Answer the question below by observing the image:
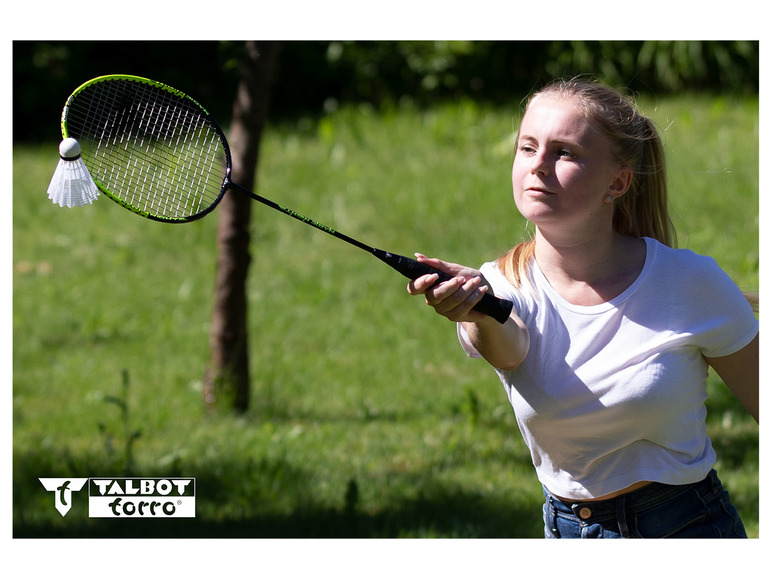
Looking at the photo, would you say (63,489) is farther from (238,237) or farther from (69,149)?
(69,149)

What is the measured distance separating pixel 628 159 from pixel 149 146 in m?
1.62

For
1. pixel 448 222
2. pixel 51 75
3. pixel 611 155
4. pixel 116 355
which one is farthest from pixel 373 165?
pixel 611 155

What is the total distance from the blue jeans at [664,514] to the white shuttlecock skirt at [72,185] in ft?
5.15

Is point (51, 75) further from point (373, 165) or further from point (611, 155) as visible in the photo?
point (611, 155)

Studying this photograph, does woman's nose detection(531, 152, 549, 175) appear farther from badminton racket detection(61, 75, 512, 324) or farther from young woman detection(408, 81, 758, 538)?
badminton racket detection(61, 75, 512, 324)

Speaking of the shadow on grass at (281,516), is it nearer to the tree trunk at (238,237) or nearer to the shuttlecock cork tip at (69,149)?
the tree trunk at (238,237)

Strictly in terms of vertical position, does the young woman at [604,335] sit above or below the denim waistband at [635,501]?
above

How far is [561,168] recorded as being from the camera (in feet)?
7.47

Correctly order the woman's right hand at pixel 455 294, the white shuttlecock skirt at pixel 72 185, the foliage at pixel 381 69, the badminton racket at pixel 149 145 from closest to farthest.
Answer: the woman's right hand at pixel 455 294 → the white shuttlecock skirt at pixel 72 185 → the badminton racket at pixel 149 145 → the foliage at pixel 381 69

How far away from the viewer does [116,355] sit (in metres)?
5.73

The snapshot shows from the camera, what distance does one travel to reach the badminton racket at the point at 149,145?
2.74 m

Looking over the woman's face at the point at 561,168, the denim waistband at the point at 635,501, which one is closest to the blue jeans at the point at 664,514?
the denim waistband at the point at 635,501

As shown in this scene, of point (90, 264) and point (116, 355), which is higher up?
point (90, 264)

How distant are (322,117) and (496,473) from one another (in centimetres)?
540
